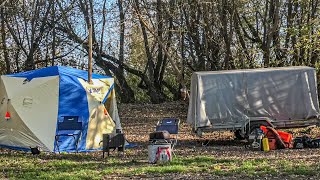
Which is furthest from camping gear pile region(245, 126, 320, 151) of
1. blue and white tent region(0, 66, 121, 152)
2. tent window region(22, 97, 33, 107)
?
tent window region(22, 97, 33, 107)

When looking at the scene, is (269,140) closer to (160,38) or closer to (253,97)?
(253,97)

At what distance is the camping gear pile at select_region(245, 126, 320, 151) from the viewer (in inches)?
540

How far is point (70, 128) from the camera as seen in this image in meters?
14.1

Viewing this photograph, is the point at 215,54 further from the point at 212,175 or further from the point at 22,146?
the point at 212,175

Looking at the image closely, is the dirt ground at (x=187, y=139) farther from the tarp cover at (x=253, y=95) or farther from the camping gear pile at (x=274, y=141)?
the tarp cover at (x=253, y=95)

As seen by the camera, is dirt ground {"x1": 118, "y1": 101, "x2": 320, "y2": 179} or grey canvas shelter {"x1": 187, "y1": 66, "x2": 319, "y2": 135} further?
grey canvas shelter {"x1": 187, "y1": 66, "x2": 319, "y2": 135}

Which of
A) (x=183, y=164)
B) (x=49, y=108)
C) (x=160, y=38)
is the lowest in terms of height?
(x=183, y=164)

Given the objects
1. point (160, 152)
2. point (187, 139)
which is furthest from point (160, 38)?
point (160, 152)

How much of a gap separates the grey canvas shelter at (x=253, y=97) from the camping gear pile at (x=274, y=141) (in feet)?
4.08

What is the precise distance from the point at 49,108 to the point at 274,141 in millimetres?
6265

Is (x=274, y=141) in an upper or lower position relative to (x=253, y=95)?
lower

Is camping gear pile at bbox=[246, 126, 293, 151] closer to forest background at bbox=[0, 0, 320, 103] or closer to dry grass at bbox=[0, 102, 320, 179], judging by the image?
dry grass at bbox=[0, 102, 320, 179]

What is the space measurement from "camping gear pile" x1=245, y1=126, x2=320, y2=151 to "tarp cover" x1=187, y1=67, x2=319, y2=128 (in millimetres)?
1295

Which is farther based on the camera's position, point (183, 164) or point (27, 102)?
point (27, 102)
